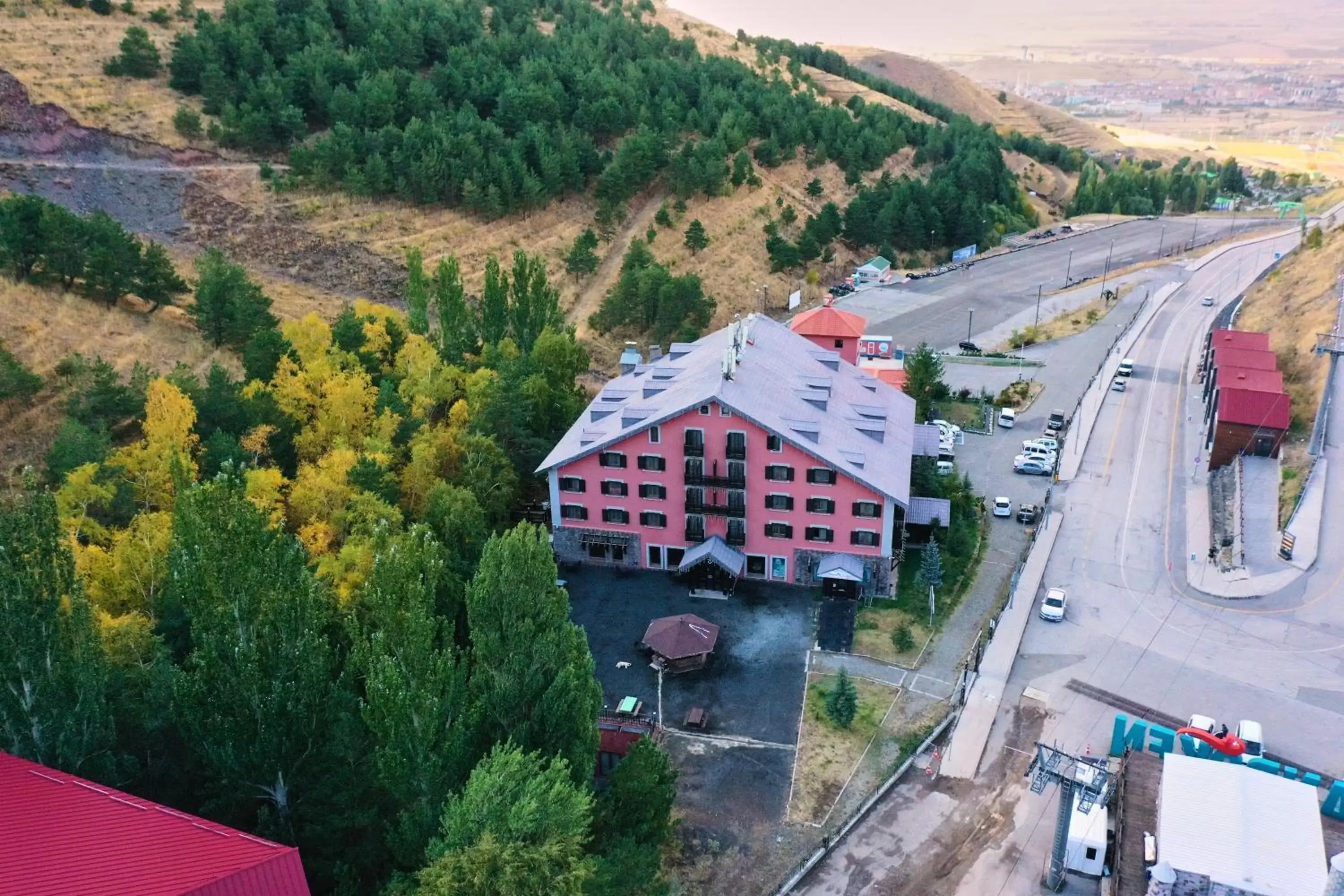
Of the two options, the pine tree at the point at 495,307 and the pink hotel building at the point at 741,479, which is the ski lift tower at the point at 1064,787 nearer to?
the pink hotel building at the point at 741,479

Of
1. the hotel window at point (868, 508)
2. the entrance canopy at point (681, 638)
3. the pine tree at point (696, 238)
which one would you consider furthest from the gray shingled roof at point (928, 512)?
the pine tree at point (696, 238)

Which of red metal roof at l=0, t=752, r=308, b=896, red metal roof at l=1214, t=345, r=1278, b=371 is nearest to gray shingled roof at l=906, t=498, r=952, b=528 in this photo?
red metal roof at l=1214, t=345, r=1278, b=371

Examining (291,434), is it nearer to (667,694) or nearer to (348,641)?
(348,641)

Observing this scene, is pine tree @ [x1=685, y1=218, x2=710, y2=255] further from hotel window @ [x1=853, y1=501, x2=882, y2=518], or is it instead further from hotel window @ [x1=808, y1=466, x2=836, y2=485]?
hotel window @ [x1=853, y1=501, x2=882, y2=518]

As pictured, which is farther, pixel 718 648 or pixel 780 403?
pixel 780 403

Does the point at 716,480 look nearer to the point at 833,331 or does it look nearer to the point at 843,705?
the point at 843,705

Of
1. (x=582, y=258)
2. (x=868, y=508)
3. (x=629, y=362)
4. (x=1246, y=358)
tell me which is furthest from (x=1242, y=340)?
(x=582, y=258)

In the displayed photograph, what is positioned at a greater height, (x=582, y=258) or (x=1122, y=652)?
(x=582, y=258)

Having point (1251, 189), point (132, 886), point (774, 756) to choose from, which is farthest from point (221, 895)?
point (1251, 189)
